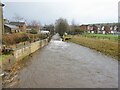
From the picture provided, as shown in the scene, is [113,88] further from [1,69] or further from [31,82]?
[1,69]

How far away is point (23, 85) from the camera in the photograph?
41.3 ft

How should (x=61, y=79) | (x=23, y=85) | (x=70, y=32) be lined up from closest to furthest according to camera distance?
1. (x=23, y=85)
2. (x=61, y=79)
3. (x=70, y=32)

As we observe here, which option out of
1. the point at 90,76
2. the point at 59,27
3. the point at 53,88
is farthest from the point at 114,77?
the point at 59,27

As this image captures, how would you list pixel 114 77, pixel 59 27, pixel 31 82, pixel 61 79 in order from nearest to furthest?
pixel 31 82 < pixel 61 79 < pixel 114 77 < pixel 59 27

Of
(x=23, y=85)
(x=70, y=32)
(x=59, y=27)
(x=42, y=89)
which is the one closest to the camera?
(x=42, y=89)

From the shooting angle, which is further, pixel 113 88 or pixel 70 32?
pixel 70 32

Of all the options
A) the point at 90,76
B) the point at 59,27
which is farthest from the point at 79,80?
the point at 59,27

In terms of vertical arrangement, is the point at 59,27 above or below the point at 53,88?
above

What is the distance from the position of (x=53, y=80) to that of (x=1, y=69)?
14.5ft

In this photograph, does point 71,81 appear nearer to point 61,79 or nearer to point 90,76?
point 61,79

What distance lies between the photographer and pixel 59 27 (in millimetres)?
92438

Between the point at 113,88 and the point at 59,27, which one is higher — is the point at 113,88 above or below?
below

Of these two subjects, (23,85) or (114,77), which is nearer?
(23,85)

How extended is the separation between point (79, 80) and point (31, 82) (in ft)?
11.2
